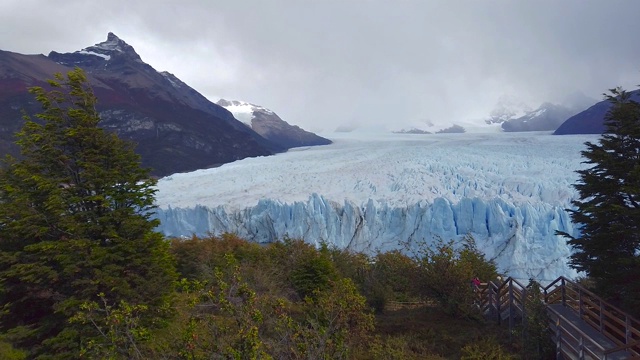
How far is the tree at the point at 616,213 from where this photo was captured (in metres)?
6.82

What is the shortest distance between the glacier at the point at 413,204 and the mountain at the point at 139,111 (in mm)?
18992

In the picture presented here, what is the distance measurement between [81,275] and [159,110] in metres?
48.3

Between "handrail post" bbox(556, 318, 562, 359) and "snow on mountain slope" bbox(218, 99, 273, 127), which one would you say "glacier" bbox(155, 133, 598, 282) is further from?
"snow on mountain slope" bbox(218, 99, 273, 127)

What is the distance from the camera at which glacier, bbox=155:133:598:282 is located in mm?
17312

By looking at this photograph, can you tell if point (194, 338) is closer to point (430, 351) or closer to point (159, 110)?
point (430, 351)

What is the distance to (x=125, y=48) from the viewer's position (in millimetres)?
65812

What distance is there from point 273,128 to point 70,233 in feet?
217

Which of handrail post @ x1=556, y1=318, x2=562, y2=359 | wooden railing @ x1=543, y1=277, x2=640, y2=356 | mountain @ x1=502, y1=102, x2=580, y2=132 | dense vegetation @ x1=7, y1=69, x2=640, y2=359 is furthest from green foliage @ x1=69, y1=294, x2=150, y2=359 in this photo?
mountain @ x1=502, y1=102, x2=580, y2=132

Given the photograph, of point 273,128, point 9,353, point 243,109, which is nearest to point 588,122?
point 9,353

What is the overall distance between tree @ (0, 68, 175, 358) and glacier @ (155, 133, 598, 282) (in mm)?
8684

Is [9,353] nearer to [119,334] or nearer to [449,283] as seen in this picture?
[119,334]

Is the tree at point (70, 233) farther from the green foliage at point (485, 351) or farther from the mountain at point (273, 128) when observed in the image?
the mountain at point (273, 128)

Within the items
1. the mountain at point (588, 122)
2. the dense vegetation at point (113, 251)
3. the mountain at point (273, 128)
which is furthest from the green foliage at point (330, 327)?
the mountain at point (273, 128)

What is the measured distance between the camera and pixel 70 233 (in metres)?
7.37
